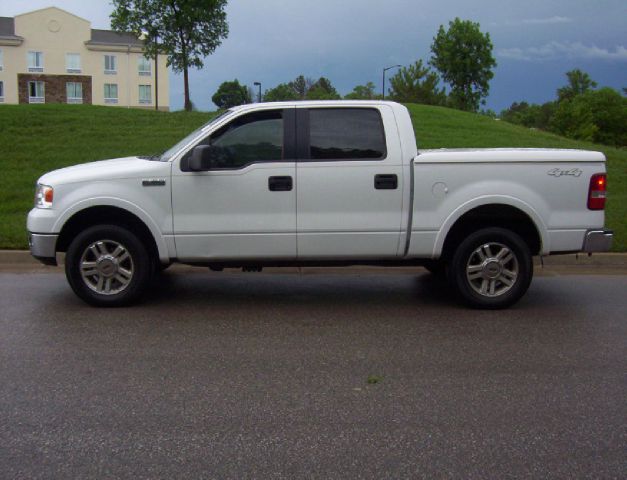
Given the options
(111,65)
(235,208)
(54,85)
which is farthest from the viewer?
(111,65)

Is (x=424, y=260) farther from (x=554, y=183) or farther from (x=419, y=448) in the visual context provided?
(x=419, y=448)

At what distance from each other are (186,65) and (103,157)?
20811 mm

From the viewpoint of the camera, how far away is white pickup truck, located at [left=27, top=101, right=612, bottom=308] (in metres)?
6.69

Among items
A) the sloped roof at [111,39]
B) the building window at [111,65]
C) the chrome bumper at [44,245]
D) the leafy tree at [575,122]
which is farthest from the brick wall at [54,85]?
the chrome bumper at [44,245]

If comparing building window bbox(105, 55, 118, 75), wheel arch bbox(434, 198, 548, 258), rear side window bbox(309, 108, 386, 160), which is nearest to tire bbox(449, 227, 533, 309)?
wheel arch bbox(434, 198, 548, 258)

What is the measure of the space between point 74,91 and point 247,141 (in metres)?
71.1

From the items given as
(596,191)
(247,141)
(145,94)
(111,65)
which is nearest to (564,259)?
(596,191)

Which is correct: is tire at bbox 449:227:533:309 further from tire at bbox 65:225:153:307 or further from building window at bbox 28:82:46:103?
building window at bbox 28:82:46:103

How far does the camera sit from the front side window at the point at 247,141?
6.76 m

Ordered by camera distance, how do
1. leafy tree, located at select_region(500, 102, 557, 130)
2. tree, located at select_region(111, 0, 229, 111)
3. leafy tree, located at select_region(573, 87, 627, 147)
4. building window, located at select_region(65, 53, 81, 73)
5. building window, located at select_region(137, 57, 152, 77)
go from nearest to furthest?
tree, located at select_region(111, 0, 229, 111) → building window, located at select_region(65, 53, 81, 73) → building window, located at select_region(137, 57, 152, 77) → leafy tree, located at select_region(573, 87, 627, 147) → leafy tree, located at select_region(500, 102, 557, 130)

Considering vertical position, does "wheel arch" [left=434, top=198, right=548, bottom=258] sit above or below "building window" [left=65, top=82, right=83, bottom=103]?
below

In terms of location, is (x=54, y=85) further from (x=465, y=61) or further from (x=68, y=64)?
(x=465, y=61)

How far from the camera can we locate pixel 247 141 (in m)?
6.80

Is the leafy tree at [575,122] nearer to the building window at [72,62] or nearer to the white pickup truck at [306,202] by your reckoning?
the building window at [72,62]
